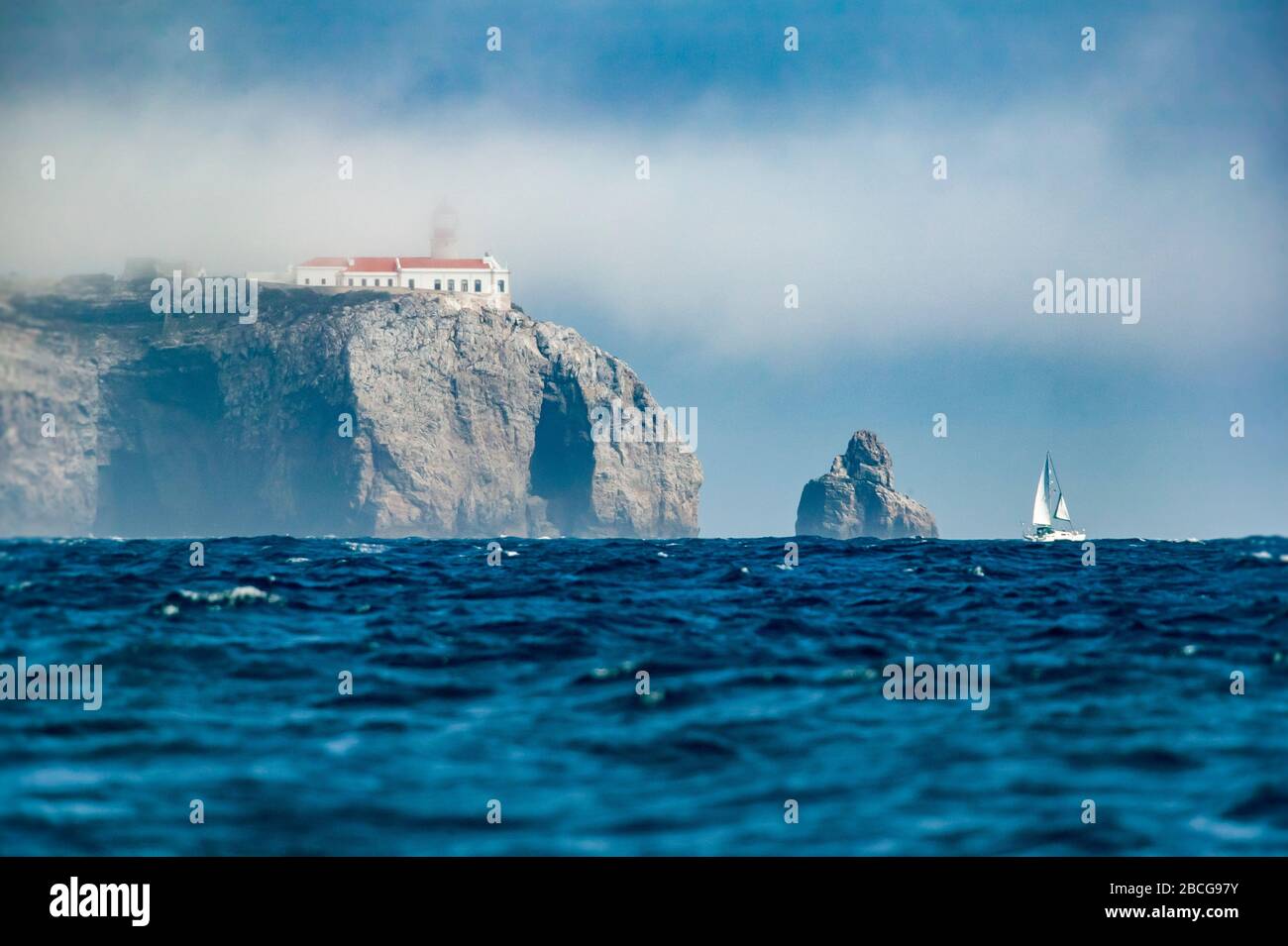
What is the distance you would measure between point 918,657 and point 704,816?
904 cm

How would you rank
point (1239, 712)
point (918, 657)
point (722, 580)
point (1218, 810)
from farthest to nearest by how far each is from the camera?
point (722, 580) → point (918, 657) → point (1239, 712) → point (1218, 810)

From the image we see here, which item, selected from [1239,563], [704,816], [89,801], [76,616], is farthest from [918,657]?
[1239,563]

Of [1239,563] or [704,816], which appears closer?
[704,816]

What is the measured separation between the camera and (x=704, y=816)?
13391mm

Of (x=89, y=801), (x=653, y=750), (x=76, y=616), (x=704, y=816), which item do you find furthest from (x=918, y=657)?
(x=76, y=616)

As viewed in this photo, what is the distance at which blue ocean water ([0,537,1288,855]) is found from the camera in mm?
12969

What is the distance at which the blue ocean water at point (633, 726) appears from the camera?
12969 millimetres

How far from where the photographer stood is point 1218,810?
13.6 meters

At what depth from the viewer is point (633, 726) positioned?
664 inches

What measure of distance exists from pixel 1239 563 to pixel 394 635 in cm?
3044

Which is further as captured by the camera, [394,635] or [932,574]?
[932,574]
